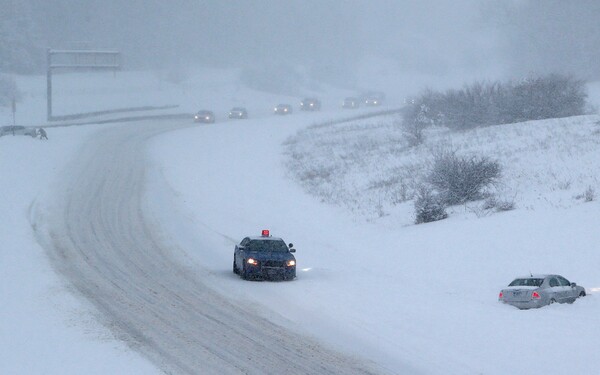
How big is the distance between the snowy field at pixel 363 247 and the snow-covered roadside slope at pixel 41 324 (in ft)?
0.17

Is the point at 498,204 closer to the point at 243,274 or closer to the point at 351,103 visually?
the point at 243,274

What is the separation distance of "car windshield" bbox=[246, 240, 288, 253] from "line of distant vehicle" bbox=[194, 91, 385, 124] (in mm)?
55135

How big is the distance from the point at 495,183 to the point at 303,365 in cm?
2278

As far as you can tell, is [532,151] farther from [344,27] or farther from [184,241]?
[344,27]

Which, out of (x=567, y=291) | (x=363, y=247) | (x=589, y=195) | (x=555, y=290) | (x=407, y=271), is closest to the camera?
(x=555, y=290)

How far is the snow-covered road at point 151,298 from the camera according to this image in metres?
15.1

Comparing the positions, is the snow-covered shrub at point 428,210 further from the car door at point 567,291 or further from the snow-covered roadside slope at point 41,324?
the snow-covered roadside slope at point 41,324

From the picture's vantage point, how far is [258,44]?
17125 cm

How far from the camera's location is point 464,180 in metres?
35.0

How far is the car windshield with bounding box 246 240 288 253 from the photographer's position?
25.7 metres

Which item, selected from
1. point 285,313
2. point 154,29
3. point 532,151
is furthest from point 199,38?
point 285,313

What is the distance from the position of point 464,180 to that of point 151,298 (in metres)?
18.0

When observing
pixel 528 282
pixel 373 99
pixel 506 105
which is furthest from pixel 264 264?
pixel 373 99

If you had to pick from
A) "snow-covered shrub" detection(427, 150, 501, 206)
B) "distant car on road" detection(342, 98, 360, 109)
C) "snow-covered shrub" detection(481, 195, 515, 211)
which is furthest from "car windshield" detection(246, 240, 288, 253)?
"distant car on road" detection(342, 98, 360, 109)
